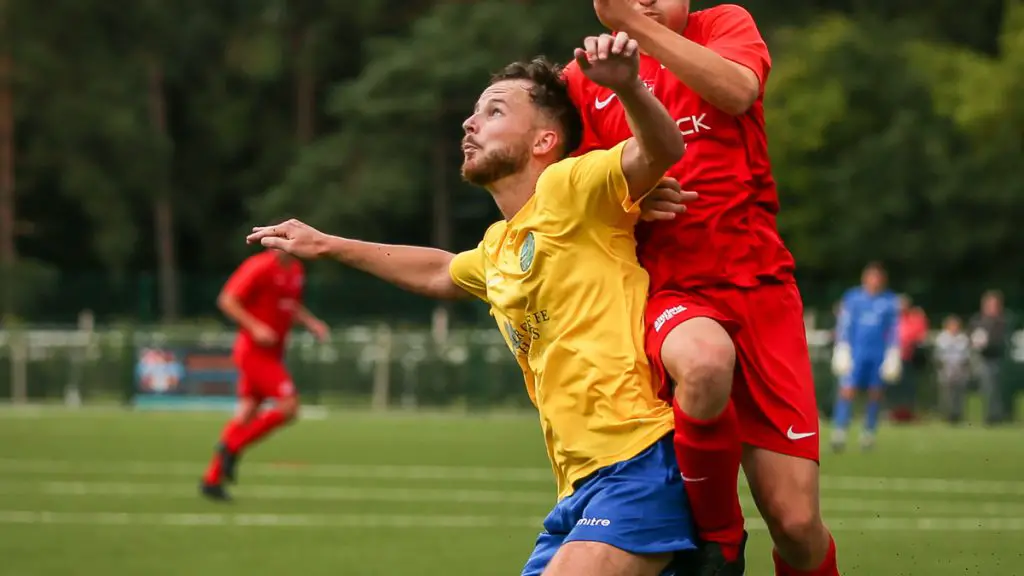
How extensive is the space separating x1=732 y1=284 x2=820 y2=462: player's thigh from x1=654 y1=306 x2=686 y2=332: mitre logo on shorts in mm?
539

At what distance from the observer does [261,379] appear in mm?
14344

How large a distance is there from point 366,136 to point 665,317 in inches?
1853

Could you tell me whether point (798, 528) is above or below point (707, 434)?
below

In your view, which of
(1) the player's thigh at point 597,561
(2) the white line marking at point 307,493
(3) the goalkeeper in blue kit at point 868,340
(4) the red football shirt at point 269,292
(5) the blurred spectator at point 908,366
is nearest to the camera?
(1) the player's thigh at point 597,561

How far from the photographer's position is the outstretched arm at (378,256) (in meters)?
5.65

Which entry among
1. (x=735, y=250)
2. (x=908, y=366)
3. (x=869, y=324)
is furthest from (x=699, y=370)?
(x=908, y=366)

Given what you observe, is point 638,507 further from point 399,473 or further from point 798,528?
point 399,473

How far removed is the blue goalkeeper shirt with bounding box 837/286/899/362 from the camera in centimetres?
1956

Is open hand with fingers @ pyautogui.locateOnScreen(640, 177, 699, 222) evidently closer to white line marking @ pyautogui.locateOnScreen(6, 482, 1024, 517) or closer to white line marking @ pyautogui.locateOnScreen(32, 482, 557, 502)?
white line marking @ pyautogui.locateOnScreen(6, 482, 1024, 517)

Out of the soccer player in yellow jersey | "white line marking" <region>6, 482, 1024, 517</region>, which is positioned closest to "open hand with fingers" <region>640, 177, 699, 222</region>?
the soccer player in yellow jersey

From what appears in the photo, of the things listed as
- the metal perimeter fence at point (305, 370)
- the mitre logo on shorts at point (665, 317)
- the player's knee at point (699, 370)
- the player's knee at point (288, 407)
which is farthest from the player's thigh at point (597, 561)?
the metal perimeter fence at point (305, 370)

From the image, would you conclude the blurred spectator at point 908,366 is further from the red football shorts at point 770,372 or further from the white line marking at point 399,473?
the red football shorts at point 770,372

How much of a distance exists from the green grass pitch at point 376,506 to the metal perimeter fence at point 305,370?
6331 millimetres

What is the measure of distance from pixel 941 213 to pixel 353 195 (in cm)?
1652
